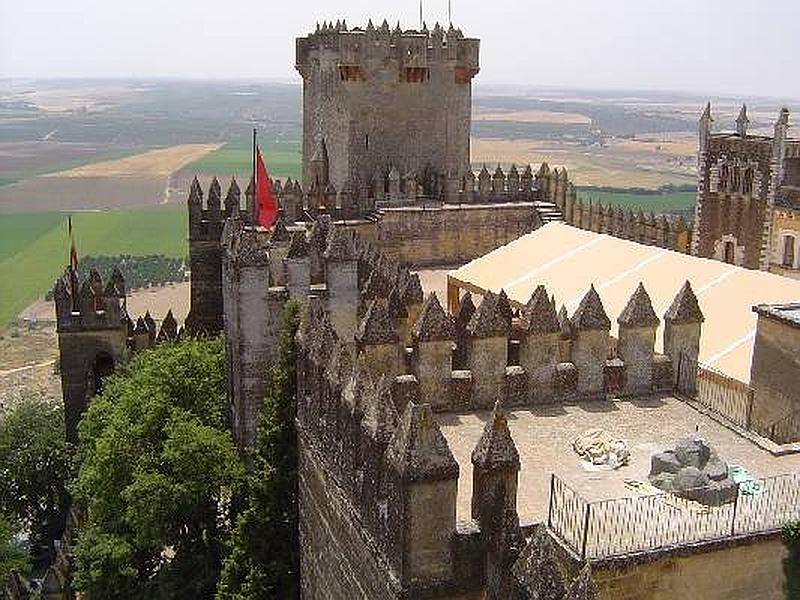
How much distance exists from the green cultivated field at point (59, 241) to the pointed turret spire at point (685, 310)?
82.1 metres

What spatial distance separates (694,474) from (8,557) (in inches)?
831

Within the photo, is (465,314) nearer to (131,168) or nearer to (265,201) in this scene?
(265,201)

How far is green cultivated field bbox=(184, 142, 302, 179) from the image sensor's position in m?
153

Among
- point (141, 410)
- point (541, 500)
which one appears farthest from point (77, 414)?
point (541, 500)

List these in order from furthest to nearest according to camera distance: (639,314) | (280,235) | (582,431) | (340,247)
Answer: (280,235) < (340,247) < (639,314) < (582,431)

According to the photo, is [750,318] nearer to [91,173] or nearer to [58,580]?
[58,580]

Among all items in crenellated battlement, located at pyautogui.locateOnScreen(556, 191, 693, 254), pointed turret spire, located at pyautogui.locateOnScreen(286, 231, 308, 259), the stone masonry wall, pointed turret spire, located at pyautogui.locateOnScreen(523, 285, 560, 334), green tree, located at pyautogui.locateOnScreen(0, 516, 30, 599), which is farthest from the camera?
crenellated battlement, located at pyautogui.locateOnScreen(556, 191, 693, 254)

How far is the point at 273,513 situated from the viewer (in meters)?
15.5

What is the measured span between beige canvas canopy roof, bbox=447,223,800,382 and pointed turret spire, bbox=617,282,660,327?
1.38 meters

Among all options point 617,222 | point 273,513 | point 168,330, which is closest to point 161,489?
point 273,513

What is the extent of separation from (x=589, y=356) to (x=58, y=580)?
52.8 feet

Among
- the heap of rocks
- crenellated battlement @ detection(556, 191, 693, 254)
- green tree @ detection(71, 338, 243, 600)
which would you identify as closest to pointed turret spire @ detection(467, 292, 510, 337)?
the heap of rocks

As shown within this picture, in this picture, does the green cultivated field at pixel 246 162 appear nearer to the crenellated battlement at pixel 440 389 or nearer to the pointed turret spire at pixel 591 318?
the crenellated battlement at pixel 440 389

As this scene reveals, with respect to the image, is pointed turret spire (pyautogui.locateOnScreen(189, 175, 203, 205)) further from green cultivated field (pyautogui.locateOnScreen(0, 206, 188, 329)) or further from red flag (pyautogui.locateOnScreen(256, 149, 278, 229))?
green cultivated field (pyautogui.locateOnScreen(0, 206, 188, 329))
